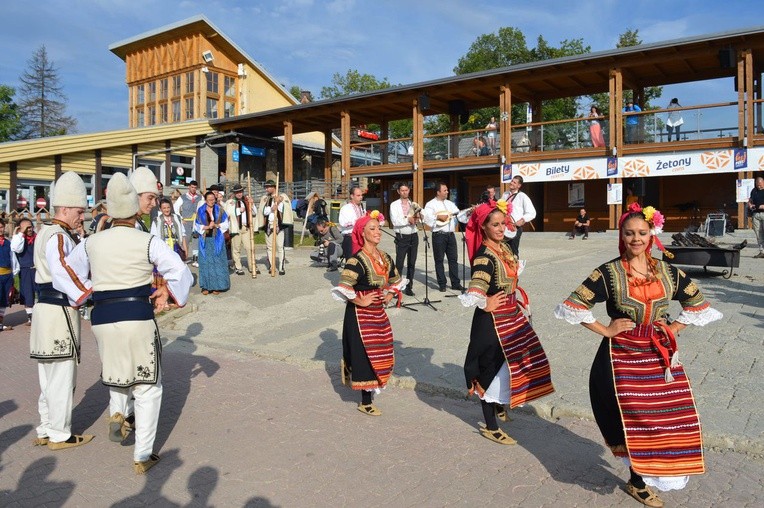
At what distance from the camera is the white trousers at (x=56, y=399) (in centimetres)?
453

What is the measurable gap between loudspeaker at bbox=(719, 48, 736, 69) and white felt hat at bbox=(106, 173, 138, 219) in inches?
784

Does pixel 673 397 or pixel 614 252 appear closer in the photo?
pixel 673 397

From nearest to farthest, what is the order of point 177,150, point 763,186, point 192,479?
point 192,479
point 763,186
point 177,150

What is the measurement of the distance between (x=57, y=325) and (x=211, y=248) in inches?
267

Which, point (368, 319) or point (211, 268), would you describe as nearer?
point (368, 319)

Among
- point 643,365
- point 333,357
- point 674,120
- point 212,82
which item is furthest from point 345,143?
point 643,365

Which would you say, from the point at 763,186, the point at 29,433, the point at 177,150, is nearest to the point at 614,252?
the point at 763,186

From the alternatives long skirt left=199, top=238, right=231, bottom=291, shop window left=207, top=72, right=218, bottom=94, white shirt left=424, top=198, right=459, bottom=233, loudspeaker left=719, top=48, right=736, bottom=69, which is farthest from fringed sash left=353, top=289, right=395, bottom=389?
shop window left=207, top=72, right=218, bottom=94

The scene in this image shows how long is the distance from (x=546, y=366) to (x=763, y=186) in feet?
35.3

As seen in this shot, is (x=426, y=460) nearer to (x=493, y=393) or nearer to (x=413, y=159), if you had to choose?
(x=493, y=393)

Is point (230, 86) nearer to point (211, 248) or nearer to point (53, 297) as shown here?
point (211, 248)

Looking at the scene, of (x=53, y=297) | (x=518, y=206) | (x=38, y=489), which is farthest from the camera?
(x=518, y=206)

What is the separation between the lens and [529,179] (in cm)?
2266

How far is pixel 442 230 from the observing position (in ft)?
34.2
